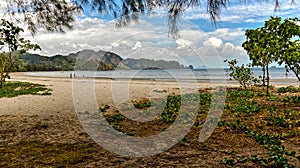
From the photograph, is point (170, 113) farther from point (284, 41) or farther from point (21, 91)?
point (21, 91)

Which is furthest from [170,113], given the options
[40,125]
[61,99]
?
[61,99]

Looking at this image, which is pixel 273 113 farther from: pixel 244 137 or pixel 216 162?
pixel 216 162

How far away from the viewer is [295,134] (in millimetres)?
5531

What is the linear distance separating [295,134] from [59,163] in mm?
4169

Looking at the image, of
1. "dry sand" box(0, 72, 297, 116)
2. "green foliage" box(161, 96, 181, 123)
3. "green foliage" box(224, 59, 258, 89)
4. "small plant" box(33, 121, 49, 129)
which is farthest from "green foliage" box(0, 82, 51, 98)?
"green foliage" box(224, 59, 258, 89)

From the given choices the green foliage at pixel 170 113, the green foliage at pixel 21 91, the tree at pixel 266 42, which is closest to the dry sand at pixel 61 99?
the green foliage at pixel 21 91

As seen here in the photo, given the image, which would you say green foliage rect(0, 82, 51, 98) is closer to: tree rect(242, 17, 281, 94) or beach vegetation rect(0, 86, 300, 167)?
beach vegetation rect(0, 86, 300, 167)

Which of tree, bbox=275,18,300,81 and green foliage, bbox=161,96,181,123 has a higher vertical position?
tree, bbox=275,18,300,81

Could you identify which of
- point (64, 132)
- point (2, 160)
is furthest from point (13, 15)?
point (2, 160)

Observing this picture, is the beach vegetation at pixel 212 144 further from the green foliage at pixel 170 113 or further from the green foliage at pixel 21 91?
the green foliage at pixel 21 91

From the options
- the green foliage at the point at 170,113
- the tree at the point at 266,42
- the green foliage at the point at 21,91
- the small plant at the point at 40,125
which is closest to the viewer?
the small plant at the point at 40,125

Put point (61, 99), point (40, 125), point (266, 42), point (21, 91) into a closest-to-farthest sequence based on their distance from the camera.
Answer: point (40, 125), point (266, 42), point (61, 99), point (21, 91)

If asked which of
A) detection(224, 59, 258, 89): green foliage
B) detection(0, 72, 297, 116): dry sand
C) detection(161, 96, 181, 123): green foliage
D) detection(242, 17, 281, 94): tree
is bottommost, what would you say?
detection(0, 72, 297, 116): dry sand

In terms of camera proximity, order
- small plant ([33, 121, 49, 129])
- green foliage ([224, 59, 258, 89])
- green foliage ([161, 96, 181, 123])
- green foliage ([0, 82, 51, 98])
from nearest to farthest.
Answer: small plant ([33, 121, 49, 129])
green foliage ([161, 96, 181, 123])
green foliage ([0, 82, 51, 98])
green foliage ([224, 59, 258, 89])
